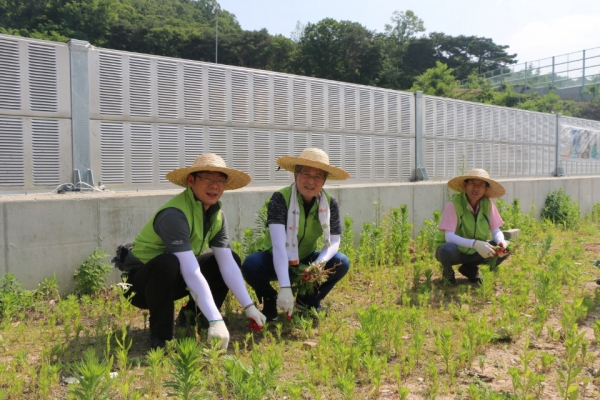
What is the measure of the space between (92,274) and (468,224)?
11.9ft

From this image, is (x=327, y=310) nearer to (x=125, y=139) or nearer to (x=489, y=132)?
(x=125, y=139)

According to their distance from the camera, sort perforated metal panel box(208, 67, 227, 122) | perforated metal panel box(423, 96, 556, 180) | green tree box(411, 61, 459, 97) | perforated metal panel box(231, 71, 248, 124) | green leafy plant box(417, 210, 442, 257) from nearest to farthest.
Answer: perforated metal panel box(208, 67, 227, 122), perforated metal panel box(231, 71, 248, 124), green leafy plant box(417, 210, 442, 257), perforated metal panel box(423, 96, 556, 180), green tree box(411, 61, 459, 97)

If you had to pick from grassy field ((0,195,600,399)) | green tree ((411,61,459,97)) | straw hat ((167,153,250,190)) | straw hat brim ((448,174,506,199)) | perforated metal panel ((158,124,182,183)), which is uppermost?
green tree ((411,61,459,97))

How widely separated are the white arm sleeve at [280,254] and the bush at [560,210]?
812cm

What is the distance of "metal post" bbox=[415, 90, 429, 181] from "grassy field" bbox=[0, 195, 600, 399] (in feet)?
10.9

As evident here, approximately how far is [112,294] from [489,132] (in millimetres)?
8011

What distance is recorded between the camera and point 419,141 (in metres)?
8.99

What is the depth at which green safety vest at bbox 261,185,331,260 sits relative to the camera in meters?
4.25

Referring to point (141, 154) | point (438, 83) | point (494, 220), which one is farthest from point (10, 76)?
point (438, 83)

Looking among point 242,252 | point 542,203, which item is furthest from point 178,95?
point 542,203

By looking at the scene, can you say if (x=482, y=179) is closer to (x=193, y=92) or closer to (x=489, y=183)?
(x=489, y=183)

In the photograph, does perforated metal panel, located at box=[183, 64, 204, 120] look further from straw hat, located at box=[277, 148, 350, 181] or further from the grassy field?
straw hat, located at box=[277, 148, 350, 181]

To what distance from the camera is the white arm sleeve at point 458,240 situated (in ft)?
Answer: 17.3

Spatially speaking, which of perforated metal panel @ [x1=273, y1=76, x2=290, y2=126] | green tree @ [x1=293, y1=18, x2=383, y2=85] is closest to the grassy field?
perforated metal panel @ [x1=273, y1=76, x2=290, y2=126]
